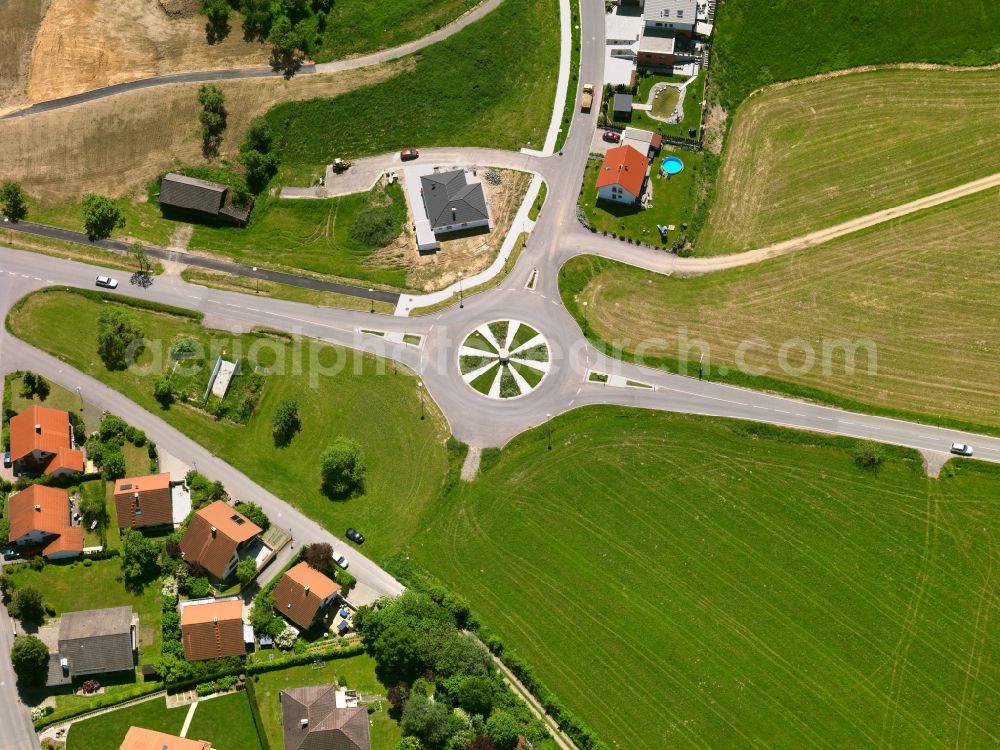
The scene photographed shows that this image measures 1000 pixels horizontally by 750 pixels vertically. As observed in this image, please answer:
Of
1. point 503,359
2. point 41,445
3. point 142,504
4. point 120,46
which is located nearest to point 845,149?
point 503,359

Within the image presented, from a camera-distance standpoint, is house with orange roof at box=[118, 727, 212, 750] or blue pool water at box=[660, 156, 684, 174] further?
blue pool water at box=[660, 156, 684, 174]

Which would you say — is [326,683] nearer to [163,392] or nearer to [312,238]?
[163,392]

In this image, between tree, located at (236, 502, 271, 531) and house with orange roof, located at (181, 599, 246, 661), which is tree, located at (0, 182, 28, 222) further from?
house with orange roof, located at (181, 599, 246, 661)

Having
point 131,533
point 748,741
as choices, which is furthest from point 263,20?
point 748,741

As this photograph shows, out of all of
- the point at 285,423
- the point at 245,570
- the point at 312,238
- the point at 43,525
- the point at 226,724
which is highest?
the point at 312,238

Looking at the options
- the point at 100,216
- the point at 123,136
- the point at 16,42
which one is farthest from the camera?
the point at 16,42

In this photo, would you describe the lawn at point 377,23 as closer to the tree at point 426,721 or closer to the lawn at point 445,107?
the lawn at point 445,107

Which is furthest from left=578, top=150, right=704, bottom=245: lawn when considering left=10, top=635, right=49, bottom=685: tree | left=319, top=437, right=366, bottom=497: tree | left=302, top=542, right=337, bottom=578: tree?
left=10, top=635, right=49, bottom=685: tree
